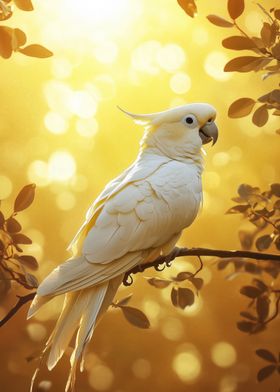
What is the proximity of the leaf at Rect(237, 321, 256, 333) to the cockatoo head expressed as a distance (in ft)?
1.50

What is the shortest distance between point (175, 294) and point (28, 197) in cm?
43

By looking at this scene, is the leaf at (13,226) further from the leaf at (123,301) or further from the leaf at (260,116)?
the leaf at (260,116)

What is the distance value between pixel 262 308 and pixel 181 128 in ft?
1.67

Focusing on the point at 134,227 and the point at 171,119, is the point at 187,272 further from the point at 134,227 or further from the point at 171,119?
the point at 171,119

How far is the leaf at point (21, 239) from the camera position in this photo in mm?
1199

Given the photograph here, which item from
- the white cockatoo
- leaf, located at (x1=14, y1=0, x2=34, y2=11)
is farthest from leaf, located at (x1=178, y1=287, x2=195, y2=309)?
leaf, located at (x1=14, y1=0, x2=34, y2=11)

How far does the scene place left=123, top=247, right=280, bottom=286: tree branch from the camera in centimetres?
112

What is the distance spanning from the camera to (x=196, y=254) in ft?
3.78

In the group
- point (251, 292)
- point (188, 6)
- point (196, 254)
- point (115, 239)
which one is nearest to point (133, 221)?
point (115, 239)

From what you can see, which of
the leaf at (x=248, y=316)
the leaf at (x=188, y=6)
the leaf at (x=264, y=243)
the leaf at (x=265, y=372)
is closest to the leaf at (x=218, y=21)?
the leaf at (x=188, y=6)

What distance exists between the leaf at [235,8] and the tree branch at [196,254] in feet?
1.62

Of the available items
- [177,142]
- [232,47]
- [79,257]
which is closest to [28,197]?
[79,257]

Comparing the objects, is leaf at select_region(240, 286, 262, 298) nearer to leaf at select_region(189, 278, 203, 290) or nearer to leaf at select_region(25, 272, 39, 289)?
leaf at select_region(189, 278, 203, 290)

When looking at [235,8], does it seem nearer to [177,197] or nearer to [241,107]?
[241,107]
